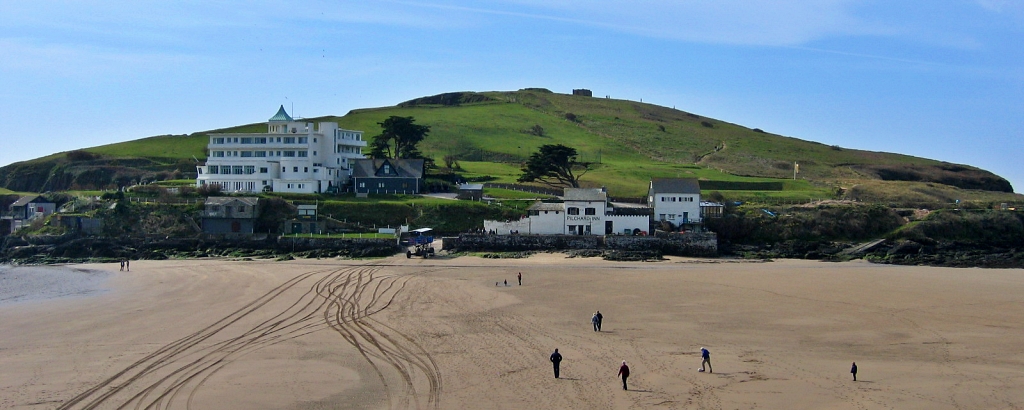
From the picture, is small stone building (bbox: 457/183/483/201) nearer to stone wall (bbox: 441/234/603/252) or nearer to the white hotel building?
the white hotel building

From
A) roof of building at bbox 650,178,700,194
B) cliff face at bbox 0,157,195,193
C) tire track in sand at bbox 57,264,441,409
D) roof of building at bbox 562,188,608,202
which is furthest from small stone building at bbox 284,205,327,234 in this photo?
cliff face at bbox 0,157,195,193

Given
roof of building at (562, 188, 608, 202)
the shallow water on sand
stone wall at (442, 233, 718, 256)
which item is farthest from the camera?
roof of building at (562, 188, 608, 202)

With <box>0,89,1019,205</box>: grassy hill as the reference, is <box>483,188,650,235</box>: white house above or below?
below

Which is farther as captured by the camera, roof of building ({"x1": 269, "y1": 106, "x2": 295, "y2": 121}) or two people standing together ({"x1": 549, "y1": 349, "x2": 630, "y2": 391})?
roof of building ({"x1": 269, "y1": 106, "x2": 295, "y2": 121})

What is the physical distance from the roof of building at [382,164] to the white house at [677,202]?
20.8m

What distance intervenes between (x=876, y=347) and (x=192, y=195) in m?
50.8

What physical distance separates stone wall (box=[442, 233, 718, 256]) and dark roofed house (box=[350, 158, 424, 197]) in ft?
52.6

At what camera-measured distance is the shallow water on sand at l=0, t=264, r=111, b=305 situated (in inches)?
1359

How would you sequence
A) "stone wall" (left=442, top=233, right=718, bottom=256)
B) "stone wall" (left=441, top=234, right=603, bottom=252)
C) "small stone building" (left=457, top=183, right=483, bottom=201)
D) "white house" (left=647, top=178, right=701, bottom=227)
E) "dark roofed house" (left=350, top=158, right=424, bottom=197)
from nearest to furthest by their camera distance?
"stone wall" (left=442, top=233, right=718, bottom=256), "stone wall" (left=441, top=234, right=603, bottom=252), "white house" (left=647, top=178, right=701, bottom=227), "small stone building" (left=457, top=183, right=483, bottom=201), "dark roofed house" (left=350, top=158, right=424, bottom=197)

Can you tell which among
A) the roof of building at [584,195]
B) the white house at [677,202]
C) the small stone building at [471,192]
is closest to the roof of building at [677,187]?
the white house at [677,202]

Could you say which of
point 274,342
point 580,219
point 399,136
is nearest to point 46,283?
point 274,342

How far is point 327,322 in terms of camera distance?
92.1 ft

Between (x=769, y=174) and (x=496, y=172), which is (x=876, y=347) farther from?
(x=769, y=174)

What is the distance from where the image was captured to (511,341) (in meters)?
25.2
